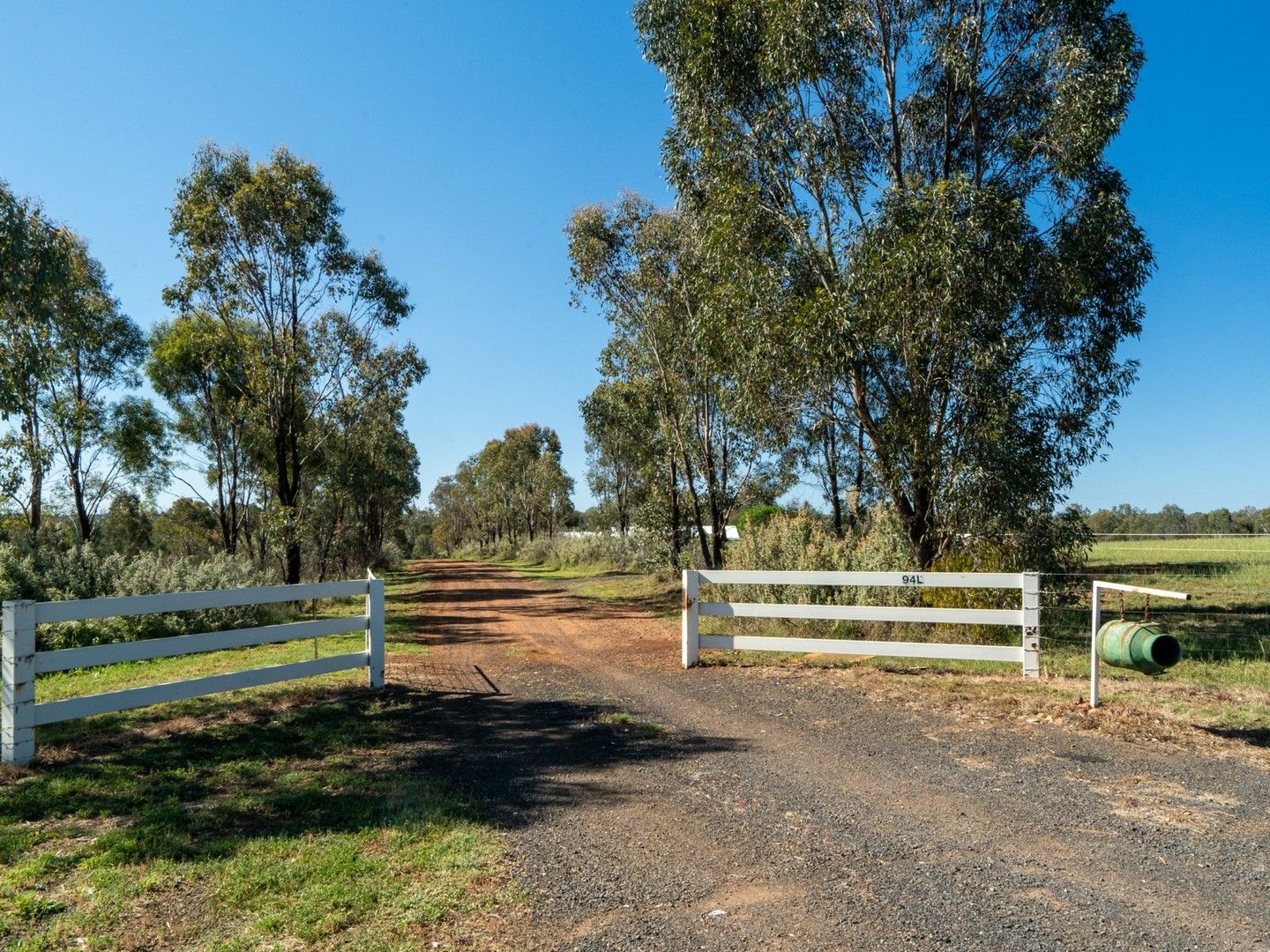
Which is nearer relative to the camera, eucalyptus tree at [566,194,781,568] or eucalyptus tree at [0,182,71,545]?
eucalyptus tree at [0,182,71,545]

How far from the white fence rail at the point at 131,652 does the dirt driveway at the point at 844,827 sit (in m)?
1.44

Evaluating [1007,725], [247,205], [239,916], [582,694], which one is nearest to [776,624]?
[582,694]

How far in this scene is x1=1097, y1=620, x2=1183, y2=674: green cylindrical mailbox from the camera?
6.75 meters

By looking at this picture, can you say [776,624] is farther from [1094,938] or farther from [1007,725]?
[1094,938]

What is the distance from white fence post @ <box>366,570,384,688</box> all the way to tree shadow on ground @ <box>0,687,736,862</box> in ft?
1.75

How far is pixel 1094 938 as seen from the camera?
351 centimetres

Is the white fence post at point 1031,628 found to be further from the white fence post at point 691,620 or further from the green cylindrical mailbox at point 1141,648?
the white fence post at point 691,620

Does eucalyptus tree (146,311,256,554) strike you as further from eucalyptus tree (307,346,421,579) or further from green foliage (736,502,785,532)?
green foliage (736,502,785,532)

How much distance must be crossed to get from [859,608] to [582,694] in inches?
131

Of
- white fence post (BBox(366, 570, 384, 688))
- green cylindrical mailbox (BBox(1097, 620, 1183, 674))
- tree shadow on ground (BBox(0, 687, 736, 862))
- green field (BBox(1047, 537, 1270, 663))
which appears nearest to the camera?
tree shadow on ground (BBox(0, 687, 736, 862))

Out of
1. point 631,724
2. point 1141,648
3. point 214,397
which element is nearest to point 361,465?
point 214,397

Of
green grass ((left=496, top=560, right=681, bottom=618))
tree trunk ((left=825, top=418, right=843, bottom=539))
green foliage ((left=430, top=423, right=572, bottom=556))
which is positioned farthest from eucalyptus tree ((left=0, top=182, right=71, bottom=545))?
green foliage ((left=430, top=423, right=572, bottom=556))

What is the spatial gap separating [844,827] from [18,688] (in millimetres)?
6232

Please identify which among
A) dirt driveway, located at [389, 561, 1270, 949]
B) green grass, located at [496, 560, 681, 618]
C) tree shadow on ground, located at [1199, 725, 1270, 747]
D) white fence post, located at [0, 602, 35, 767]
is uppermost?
white fence post, located at [0, 602, 35, 767]
